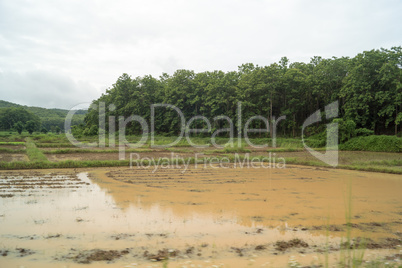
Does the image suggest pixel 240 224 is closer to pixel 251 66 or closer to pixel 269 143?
pixel 269 143

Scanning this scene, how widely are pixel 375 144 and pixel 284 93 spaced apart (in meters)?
11.9

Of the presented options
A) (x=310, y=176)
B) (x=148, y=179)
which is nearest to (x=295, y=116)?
(x=310, y=176)

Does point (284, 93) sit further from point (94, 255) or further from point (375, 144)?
point (94, 255)

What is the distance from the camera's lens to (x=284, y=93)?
32.5 m

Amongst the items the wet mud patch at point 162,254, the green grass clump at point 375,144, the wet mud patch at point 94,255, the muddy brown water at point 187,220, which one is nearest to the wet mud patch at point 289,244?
the muddy brown water at point 187,220

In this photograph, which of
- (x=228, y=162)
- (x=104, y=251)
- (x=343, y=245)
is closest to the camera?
(x=104, y=251)

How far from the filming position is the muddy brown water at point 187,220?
459 cm

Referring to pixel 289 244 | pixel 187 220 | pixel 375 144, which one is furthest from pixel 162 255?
pixel 375 144

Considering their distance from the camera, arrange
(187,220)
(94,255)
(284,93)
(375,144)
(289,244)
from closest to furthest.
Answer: (94,255) < (289,244) < (187,220) < (375,144) < (284,93)

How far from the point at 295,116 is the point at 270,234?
30141mm

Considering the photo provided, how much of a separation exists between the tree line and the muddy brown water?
16387 mm

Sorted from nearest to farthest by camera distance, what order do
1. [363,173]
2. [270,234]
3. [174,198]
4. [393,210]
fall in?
[270,234], [393,210], [174,198], [363,173]

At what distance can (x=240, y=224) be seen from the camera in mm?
6273

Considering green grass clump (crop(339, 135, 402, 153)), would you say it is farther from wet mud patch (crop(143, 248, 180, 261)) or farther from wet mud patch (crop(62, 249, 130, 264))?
wet mud patch (crop(62, 249, 130, 264))
